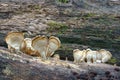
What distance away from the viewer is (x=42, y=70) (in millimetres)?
5039

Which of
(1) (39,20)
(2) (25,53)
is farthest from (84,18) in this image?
(2) (25,53)

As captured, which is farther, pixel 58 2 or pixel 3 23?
Answer: pixel 58 2

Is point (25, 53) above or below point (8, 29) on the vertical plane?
above

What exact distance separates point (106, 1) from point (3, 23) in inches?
149

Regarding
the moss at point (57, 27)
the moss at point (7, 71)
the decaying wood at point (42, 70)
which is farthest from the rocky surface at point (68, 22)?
the moss at point (7, 71)

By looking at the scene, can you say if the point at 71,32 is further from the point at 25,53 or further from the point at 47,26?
the point at 25,53

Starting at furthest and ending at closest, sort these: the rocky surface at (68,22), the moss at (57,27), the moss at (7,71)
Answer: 1. the moss at (57,27)
2. the rocky surface at (68,22)
3. the moss at (7,71)

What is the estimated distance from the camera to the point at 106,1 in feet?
36.3

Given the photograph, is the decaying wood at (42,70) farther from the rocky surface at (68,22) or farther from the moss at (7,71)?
the rocky surface at (68,22)

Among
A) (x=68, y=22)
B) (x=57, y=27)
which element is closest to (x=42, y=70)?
(x=57, y=27)

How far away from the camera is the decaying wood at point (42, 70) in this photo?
4.83 m

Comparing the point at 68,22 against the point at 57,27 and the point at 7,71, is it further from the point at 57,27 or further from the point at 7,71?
the point at 7,71

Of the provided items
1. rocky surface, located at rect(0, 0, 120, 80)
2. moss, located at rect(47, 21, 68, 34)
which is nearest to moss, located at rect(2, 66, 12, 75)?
rocky surface, located at rect(0, 0, 120, 80)

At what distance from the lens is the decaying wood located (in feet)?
15.8
